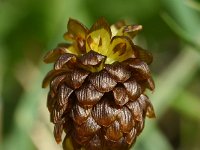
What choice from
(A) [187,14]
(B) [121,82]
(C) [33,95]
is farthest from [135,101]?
(C) [33,95]

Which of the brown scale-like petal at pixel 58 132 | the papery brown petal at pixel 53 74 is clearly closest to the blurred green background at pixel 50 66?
the papery brown petal at pixel 53 74

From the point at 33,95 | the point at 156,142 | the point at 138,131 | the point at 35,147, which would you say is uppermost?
the point at 138,131

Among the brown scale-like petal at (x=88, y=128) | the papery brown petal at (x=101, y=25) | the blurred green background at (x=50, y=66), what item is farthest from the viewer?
the blurred green background at (x=50, y=66)

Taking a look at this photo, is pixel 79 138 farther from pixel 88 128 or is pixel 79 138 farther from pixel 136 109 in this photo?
pixel 136 109

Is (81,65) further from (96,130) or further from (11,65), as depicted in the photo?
(11,65)

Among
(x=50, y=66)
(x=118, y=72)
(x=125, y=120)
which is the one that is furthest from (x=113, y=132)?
(x=50, y=66)

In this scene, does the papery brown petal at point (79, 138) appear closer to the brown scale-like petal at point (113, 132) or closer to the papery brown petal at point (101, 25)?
the brown scale-like petal at point (113, 132)
